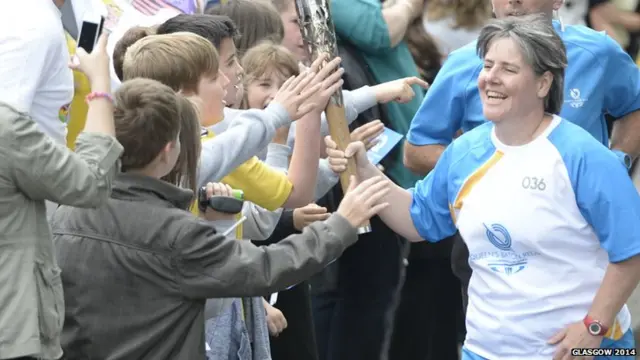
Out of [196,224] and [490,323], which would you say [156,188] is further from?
[490,323]

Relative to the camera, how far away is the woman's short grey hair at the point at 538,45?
411 centimetres

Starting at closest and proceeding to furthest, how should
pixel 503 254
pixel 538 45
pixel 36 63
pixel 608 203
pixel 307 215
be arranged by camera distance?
pixel 608 203
pixel 503 254
pixel 538 45
pixel 36 63
pixel 307 215

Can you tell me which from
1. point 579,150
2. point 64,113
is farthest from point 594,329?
point 64,113

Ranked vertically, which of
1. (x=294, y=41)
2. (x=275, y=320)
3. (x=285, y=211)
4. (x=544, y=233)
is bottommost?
(x=275, y=320)

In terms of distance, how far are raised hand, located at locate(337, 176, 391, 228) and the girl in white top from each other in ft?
1.41

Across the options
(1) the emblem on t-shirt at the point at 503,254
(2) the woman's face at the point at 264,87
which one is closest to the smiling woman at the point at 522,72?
(1) the emblem on t-shirt at the point at 503,254

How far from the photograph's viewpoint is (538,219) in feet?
12.9

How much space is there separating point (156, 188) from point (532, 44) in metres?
1.32

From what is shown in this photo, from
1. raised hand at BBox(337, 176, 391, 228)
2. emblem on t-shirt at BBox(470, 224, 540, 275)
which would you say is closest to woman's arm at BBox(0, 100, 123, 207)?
raised hand at BBox(337, 176, 391, 228)

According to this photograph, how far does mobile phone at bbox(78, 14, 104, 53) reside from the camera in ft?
15.5

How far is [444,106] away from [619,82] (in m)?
0.68

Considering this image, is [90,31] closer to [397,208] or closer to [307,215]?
[307,215]

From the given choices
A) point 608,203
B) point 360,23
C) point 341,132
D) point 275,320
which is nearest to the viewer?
point 608,203

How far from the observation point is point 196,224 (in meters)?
3.52
